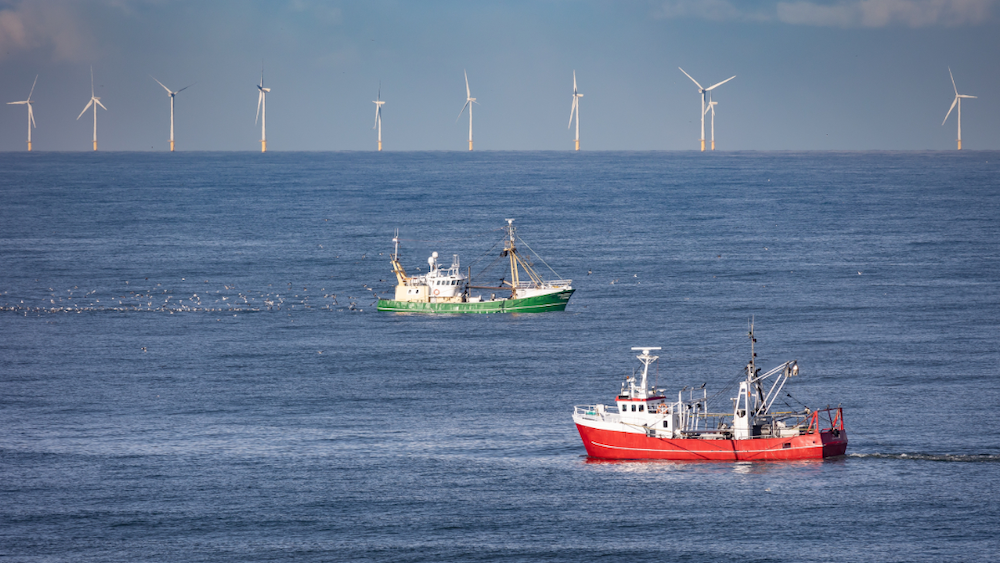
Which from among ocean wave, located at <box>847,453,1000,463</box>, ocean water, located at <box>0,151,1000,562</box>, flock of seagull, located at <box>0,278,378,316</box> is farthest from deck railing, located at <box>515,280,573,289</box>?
ocean wave, located at <box>847,453,1000,463</box>

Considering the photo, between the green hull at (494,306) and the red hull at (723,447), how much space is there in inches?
2919

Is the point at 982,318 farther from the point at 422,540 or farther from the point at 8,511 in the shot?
the point at 8,511

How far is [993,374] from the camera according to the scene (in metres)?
134

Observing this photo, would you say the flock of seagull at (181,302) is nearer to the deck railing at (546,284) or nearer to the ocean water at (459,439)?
the ocean water at (459,439)

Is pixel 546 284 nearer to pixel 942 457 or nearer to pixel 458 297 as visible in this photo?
pixel 458 297

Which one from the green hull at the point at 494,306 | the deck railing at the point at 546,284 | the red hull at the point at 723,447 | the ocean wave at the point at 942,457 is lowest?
the ocean wave at the point at 942,457

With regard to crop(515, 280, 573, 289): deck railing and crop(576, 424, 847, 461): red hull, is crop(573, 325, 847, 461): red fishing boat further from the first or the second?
crop(515, 280, 573, 289): deck railing

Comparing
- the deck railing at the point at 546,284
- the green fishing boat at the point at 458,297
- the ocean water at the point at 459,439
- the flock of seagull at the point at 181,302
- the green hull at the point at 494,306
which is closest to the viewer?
the ocean water at the point at 459,439

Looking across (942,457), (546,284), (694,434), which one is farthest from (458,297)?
(942,457)

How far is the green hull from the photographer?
178 meters

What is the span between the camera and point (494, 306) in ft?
586

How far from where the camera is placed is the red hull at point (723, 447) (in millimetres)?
101438

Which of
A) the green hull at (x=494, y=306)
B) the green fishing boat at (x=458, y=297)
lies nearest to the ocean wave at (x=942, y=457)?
the green fishing boat at (x=458, y=297)

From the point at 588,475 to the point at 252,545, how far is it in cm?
2866
